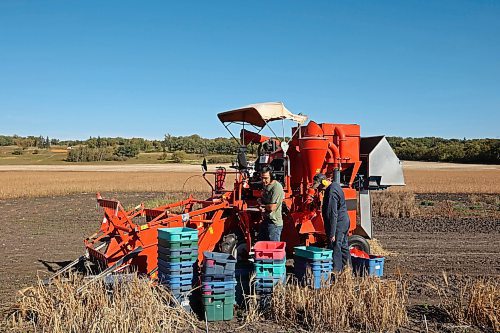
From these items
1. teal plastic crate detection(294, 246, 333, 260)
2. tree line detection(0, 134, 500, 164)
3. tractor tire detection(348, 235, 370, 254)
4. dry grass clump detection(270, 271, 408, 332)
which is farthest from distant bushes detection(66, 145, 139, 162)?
Result: dry grass clump detection(270, 271, 408, 332)

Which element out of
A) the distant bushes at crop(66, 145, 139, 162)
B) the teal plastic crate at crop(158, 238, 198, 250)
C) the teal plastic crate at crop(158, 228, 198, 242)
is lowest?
the teal plastic crate at crop(158, 238, 198, 250)

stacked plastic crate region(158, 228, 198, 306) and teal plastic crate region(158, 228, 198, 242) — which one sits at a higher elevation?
teal plastic crate region(158, 228, 198, 242)

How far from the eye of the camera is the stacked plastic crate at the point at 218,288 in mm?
6734

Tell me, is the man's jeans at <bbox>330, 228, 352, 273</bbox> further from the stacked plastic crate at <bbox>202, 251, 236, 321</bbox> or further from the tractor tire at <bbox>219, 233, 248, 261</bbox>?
the stacked plastic crate at <bbox>202, 251, 236, 321</bbox>

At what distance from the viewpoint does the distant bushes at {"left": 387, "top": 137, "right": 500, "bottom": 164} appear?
7388cm

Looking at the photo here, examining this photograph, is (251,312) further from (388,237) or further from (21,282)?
(388,237)

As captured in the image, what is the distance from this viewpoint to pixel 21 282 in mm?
9102

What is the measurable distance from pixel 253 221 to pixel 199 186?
2740 cm

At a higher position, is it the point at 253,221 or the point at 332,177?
the point at 332,177

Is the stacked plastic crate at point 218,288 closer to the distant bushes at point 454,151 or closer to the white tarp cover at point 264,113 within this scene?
the white tarp cover at point 264,113

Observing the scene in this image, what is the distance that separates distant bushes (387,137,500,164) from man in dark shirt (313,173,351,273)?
234 ft

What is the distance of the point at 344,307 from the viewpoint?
20.6 ft

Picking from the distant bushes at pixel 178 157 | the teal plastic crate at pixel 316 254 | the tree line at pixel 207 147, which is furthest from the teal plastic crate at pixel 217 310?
the distant bushes at pixel 178 157

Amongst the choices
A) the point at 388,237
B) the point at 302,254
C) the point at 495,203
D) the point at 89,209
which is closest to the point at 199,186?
the point at 89,209
